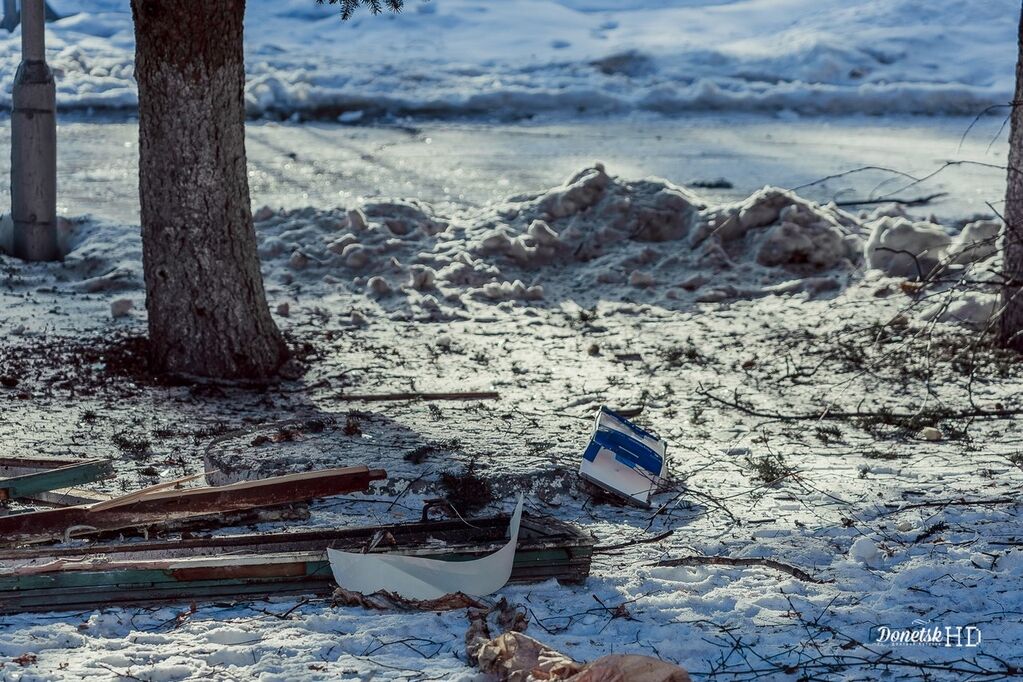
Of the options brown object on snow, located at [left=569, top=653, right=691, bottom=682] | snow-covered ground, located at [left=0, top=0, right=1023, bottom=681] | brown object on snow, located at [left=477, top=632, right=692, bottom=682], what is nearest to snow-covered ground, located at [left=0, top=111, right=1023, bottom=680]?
snow-covered ground, located at [left=0, top=0, right=1023, bottom=681]

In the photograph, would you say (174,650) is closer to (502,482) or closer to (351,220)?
(502,482)

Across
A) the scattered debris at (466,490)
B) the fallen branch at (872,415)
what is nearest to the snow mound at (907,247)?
the fallen branch at (872,415)

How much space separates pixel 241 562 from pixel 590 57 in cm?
1552

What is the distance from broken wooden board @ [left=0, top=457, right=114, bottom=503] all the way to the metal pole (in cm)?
384

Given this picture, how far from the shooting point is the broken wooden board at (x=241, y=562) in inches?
146

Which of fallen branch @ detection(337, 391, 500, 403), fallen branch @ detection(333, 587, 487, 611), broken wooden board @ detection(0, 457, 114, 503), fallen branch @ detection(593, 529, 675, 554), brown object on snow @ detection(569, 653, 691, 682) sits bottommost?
fallen branch @ detection(337, 391, 500, 403)

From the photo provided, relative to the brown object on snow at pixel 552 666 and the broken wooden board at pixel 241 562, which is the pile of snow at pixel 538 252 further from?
the brown object on snow at pixel 552 666

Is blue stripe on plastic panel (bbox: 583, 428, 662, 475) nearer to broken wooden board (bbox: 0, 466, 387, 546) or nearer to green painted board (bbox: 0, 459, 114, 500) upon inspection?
broken wooden board (bbox: 0, 466, 387, 546)

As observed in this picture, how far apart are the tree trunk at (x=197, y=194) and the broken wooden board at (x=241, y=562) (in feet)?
7.47

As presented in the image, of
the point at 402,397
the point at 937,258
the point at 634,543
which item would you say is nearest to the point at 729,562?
the point at 634,543

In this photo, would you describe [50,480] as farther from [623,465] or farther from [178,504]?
[623,465]

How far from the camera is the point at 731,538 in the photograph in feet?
14.1

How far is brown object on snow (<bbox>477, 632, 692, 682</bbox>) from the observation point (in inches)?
123

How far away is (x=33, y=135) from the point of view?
7.94 m
